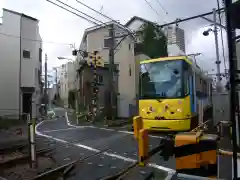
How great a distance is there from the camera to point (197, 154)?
13.7ft

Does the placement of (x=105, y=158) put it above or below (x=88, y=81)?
below

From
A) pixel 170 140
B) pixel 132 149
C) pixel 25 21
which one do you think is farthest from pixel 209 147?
pixel 25 21

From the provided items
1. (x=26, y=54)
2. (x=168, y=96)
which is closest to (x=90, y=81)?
(x=26, y=54)

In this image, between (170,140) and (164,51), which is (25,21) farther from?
(170,140)

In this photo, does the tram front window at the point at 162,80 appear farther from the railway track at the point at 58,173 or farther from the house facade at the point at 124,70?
the house facade at the point at 124,70

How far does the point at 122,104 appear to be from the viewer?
28.8 metres

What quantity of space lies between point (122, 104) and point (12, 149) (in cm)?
1886

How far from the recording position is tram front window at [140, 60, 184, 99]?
9906 mm

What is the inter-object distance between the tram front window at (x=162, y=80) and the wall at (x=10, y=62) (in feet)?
57.9

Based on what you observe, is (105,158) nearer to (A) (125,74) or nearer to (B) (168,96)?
(B) (168,96)

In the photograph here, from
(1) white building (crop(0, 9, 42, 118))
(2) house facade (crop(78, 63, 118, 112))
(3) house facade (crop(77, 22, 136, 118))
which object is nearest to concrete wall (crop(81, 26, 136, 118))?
(3) house facade (crop(77, 22, 136, 118))

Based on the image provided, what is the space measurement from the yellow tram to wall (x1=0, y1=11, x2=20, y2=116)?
1769cm

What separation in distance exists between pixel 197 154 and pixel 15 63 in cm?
2390

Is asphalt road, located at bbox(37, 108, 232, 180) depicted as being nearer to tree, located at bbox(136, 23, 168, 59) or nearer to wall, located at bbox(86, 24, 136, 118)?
tree, located at bbox(136, 23, 168, 59)
